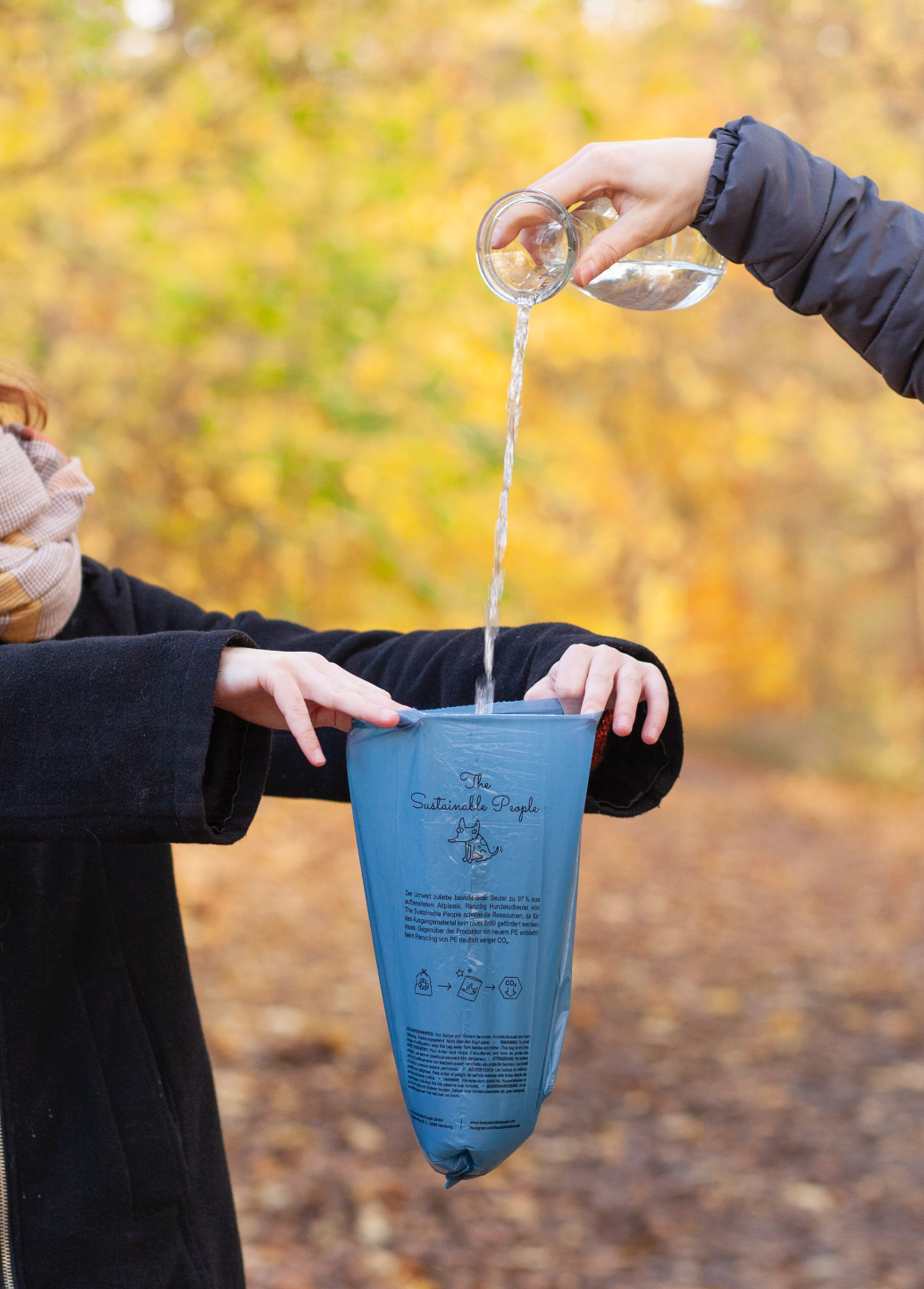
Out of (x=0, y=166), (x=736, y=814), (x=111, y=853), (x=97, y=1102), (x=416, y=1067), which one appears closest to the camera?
(x=416, y=1067)

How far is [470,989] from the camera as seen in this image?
50.1 inches

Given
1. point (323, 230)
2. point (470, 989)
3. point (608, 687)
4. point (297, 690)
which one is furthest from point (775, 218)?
point (323, 230)

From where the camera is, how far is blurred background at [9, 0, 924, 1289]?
13.4 ft

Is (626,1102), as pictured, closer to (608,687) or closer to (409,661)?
(409,661)

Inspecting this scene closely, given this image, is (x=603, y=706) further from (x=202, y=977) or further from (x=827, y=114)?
(x=827, y=114)

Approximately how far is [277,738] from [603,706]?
0.53m

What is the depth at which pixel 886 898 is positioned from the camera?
8.67 meters

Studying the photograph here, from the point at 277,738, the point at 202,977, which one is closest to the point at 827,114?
the point at 202,977

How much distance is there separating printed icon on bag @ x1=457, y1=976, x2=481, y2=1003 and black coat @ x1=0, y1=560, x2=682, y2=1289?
0.95 feet

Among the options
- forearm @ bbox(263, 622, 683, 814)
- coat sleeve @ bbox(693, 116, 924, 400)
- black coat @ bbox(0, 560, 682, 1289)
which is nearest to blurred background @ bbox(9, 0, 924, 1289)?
black coat @ bbox(0, 560, 682, 1289)

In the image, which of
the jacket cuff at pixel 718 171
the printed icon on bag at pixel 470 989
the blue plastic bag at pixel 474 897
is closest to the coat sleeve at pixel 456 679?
the blue plastic bag at pixel 474 897

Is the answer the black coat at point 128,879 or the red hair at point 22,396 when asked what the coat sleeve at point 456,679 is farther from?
the red hair at point 22,396

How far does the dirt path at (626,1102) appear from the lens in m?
3.77

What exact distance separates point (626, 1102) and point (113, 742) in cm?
417
